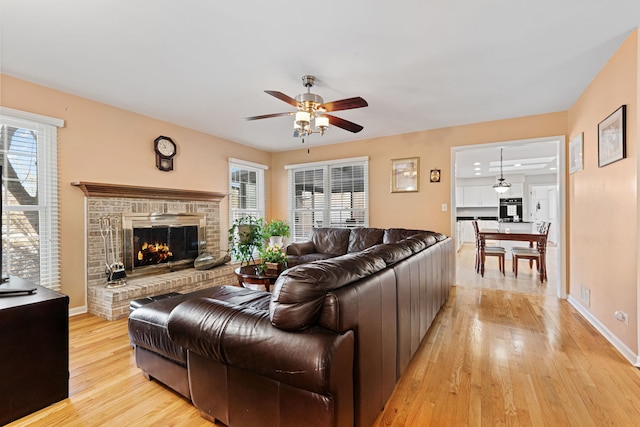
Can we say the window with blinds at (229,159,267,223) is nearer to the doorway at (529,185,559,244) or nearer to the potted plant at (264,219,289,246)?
the potted plant at (264,219,289,246)

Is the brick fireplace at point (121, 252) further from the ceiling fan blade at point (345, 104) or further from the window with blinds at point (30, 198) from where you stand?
the ceiling fan blade at point (345, 104)

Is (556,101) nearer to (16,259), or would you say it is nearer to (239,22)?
(239,22)

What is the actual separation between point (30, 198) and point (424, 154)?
5.14 meters

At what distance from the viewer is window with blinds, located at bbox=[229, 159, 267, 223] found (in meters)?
5.46

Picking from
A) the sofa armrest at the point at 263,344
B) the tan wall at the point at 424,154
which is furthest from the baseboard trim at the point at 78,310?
the tan wall at the point at 424,154

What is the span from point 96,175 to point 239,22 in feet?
8.94

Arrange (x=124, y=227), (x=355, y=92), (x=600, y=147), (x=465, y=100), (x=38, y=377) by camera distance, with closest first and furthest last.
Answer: (x=38, y=377) < (x=600, y=147) < (x=355, y=92) < (x=465, y=100) < (x=124, y=227)

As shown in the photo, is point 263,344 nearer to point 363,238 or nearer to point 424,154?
point 363,238

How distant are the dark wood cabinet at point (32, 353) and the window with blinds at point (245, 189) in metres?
3.63

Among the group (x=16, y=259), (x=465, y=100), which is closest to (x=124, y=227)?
(x=16, y=259)

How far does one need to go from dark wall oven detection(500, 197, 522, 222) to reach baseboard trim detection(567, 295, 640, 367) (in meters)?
6.68

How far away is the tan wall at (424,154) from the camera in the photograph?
409 cm

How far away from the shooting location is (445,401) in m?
1.76

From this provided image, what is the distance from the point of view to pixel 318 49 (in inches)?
94.6
